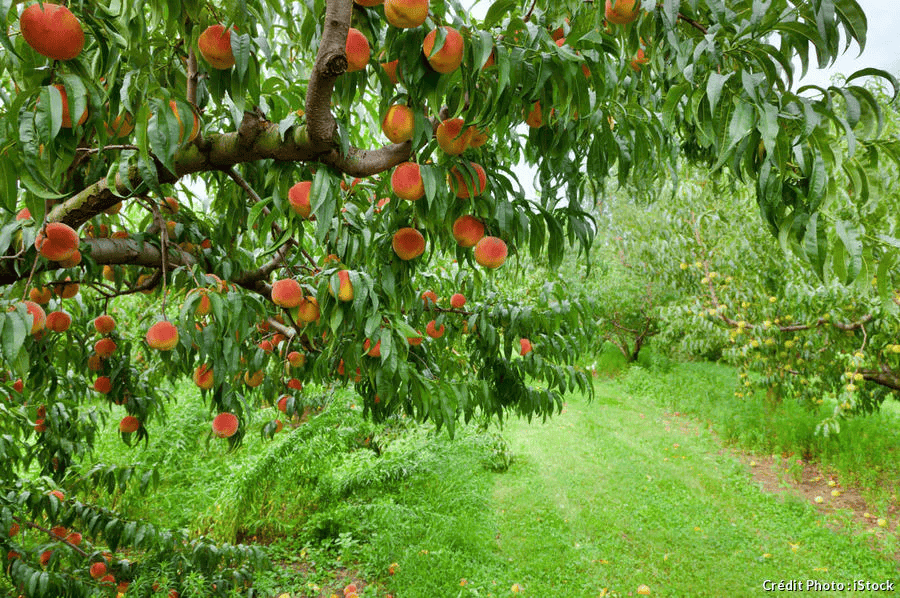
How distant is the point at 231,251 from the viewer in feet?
6.66

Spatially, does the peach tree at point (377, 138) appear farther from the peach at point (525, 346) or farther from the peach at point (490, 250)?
the peach at point (525, 346)

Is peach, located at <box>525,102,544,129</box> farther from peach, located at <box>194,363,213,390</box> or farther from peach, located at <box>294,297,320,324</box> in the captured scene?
peach, located at <box>194,363,213,390</box>

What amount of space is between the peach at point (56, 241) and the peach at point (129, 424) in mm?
1382

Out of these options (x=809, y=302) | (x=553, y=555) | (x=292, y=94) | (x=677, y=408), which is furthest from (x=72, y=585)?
(x=677, y=408)

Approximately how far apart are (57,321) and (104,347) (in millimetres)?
434

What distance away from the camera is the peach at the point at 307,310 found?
70.5 inches

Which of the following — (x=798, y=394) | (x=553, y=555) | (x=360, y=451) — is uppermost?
(x=798, y=394)

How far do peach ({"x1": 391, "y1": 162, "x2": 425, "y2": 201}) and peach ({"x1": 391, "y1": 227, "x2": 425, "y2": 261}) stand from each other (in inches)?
10.4

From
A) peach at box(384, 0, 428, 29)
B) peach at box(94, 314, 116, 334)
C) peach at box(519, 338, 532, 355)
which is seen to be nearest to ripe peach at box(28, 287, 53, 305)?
peach at box(94, 314, 116, 334)

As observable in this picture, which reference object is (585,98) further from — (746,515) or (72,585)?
(746,515)

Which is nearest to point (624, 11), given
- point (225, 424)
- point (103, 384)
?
point (225, 424)

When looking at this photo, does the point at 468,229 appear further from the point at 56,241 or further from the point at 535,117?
the point at 56,241

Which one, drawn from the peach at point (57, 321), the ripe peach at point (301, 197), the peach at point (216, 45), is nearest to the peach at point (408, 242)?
the ripe peach at point (301, 197)

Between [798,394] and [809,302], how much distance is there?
1.78 m
